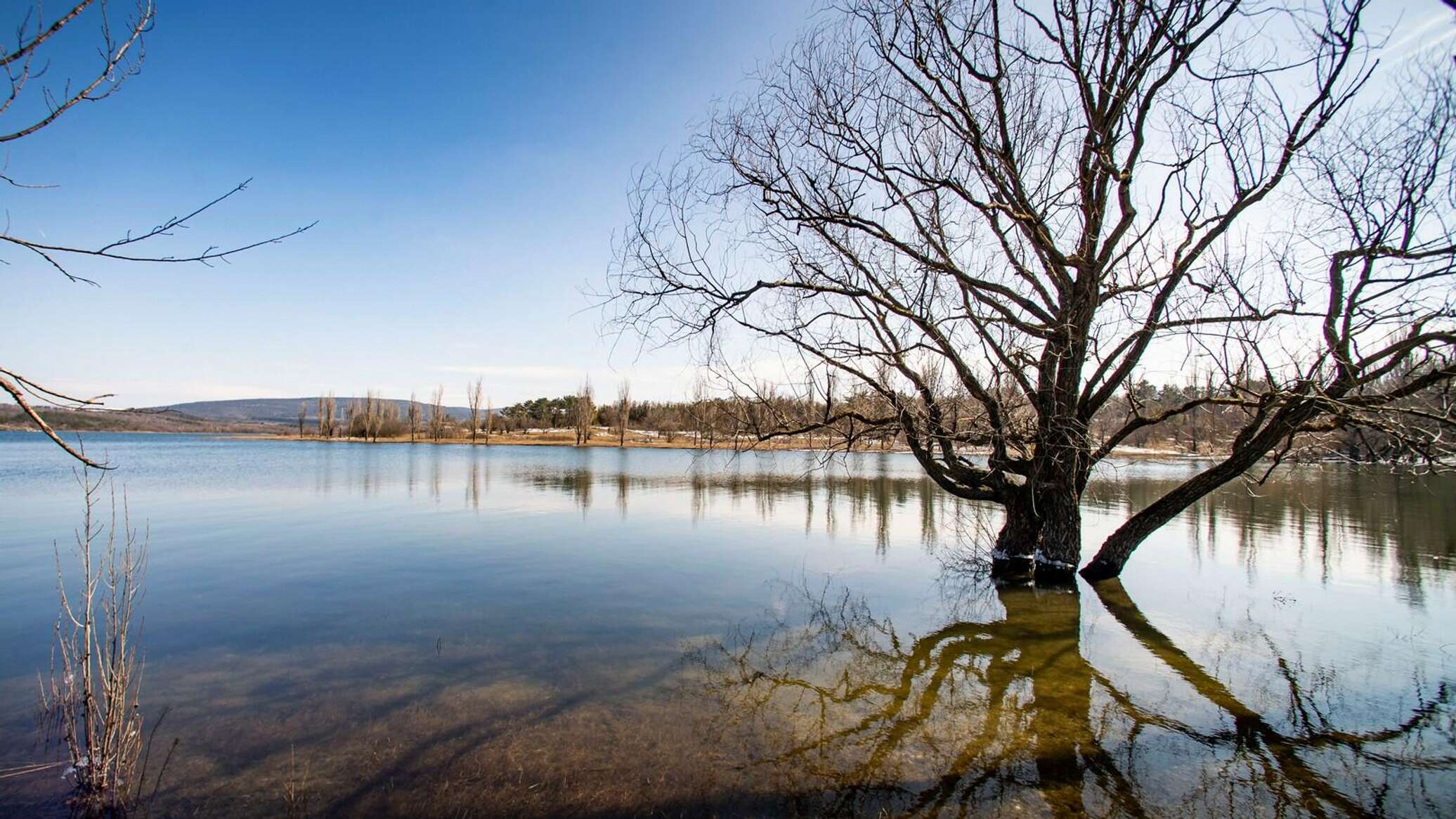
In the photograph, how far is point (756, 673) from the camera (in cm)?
598

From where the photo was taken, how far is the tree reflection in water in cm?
402

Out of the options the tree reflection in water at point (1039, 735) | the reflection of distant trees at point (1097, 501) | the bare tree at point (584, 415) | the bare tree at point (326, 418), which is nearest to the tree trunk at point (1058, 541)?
the reflection of distant trees at point (1097, 501)

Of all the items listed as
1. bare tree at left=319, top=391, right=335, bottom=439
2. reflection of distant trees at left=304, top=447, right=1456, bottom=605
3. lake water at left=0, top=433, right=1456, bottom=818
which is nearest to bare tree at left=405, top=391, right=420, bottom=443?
bare tree at left=319, top=391, right=335, bottom=439

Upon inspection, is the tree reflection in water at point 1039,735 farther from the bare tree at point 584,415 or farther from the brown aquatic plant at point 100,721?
the bare tree at point 584,415

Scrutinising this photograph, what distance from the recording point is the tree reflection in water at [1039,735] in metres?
4.02

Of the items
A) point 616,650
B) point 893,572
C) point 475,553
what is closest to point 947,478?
point 893,572

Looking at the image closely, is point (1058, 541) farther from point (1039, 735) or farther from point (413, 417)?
point (413, 417)

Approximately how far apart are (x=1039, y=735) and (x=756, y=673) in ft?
7.61

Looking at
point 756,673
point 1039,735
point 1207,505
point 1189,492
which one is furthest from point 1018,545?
point 1207,505

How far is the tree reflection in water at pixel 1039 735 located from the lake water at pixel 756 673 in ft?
0.09

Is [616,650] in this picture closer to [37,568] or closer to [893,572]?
[893,572]

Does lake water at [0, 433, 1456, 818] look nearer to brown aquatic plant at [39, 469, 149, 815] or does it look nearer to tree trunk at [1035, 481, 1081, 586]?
brown aquatic plant at [39, 469, 149, 815]

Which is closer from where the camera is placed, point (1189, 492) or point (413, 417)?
point (1189, 492)

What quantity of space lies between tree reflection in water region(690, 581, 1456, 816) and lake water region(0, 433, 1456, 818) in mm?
27
